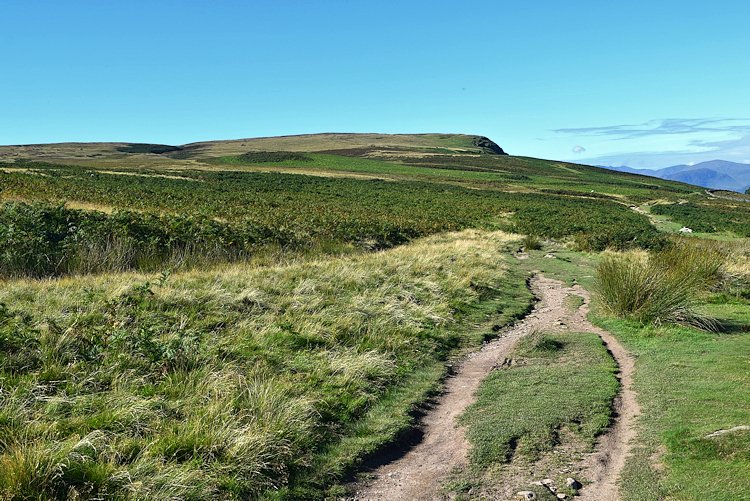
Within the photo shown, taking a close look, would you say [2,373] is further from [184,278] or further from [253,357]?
[184,278]

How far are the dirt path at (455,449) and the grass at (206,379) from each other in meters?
0.41

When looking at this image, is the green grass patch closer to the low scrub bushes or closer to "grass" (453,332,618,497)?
"grass" (453,332,618,497)

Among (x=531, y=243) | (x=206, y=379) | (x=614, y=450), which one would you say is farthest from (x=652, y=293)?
(x=531, y=243)

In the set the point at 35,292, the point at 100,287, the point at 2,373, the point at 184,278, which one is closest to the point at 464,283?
the point at 184,278

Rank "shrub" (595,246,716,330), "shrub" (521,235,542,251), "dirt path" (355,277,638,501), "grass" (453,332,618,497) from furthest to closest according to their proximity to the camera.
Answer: "shrub" (521,235,542,251)
"shrub" (595,246,716,330)
"grass" (453,332,618,497)
"dirt path" (355,277,638,501)

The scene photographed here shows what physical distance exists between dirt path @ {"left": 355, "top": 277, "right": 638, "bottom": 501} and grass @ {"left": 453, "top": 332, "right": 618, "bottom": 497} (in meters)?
0.18

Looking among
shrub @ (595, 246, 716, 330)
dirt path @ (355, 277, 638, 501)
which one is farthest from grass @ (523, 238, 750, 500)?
shrub @ (595, 246, 716, 330)

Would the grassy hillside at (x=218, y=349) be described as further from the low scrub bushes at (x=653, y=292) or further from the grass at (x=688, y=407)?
the low scrub bushes at (x=653, y=292)

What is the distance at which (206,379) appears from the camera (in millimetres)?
7312

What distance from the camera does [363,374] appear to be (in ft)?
28.0

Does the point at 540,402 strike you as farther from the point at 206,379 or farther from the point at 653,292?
the point at 653,292

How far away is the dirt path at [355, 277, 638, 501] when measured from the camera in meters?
5.48

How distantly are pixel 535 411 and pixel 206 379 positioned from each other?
455 centimetres

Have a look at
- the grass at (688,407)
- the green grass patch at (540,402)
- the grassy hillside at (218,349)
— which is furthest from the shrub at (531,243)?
the green grass patch at (540,402)
